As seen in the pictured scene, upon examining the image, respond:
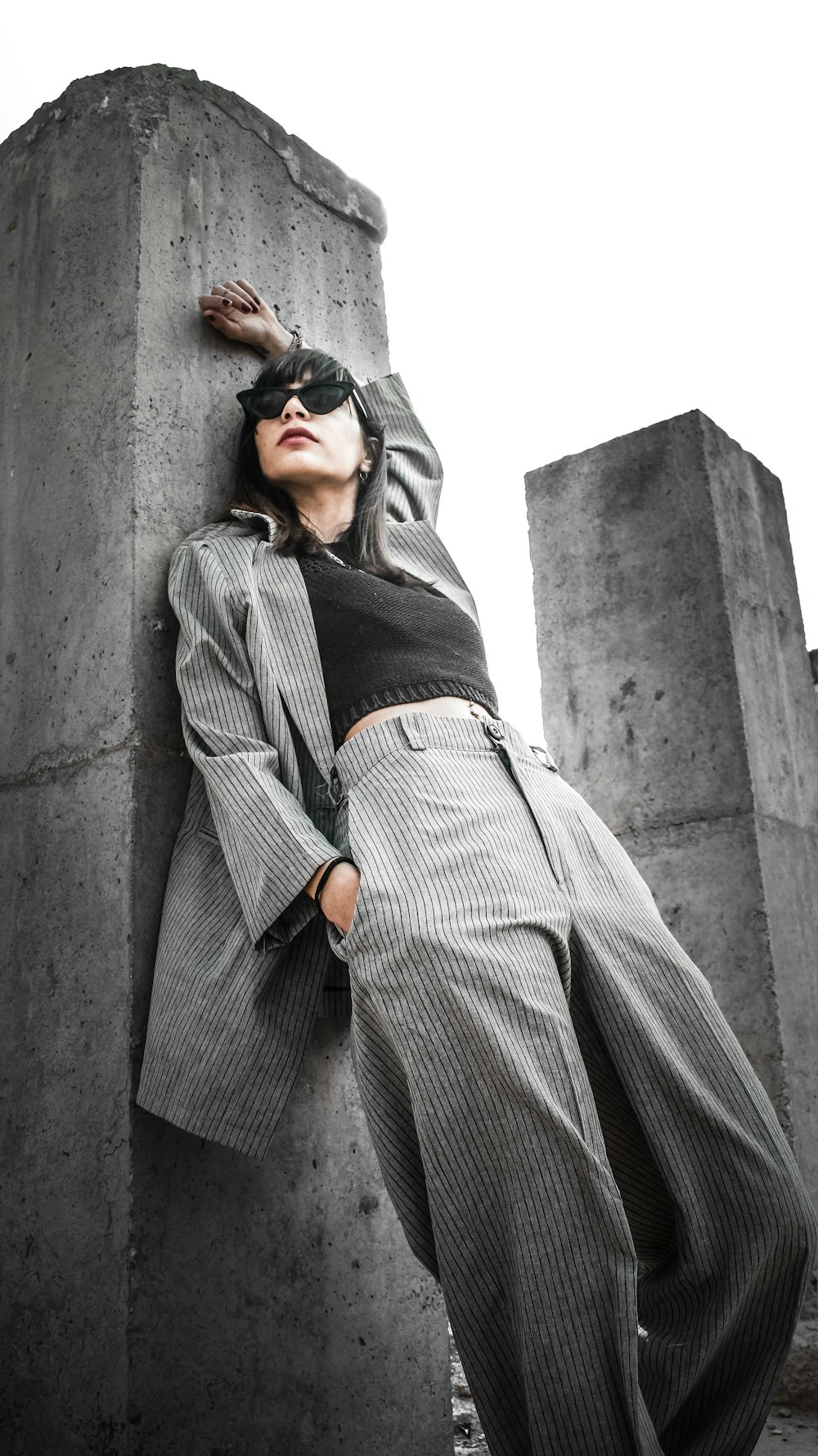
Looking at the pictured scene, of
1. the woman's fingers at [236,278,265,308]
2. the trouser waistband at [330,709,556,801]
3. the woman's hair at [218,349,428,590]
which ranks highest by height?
the woman's fingers at [236,278,265,308]

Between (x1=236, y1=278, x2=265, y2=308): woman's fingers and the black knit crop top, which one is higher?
(x1=236, y1=278, x2=265, y2=308): woman's fingers

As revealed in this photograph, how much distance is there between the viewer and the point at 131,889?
2.23 m

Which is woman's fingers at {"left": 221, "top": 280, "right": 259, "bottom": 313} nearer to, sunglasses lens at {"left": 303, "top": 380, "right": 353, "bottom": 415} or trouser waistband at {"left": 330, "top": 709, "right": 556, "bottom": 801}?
sunglasses lens at {"left": 303, "top": 380, "right": 353, "bottom": 415}

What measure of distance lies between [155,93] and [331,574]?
1.29 meters

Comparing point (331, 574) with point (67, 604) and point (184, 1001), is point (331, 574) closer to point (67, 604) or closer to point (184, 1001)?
point (67, 604)

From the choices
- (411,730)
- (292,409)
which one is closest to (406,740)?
(411,730)

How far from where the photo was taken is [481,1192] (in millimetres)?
1688

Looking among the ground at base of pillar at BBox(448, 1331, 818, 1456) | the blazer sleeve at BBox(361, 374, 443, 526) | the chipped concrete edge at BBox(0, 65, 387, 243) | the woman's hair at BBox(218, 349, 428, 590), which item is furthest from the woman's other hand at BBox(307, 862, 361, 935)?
the chipped concrete edge at BBox(0, 65, 387, 243)

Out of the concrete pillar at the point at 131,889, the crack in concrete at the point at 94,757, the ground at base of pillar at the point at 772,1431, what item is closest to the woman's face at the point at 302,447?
the concrete pillar at the point at 131,889

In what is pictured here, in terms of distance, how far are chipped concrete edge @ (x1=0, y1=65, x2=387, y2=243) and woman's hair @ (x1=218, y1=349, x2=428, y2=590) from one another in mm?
643

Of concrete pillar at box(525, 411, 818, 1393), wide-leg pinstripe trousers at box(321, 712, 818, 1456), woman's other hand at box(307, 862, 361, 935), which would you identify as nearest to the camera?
wide-leg pinstripe trousers at box(321, 712, 818, 1456)

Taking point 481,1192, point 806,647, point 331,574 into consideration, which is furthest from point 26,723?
point 806,647

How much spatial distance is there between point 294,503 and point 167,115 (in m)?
0.99

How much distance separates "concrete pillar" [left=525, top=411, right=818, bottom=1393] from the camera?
348cm
